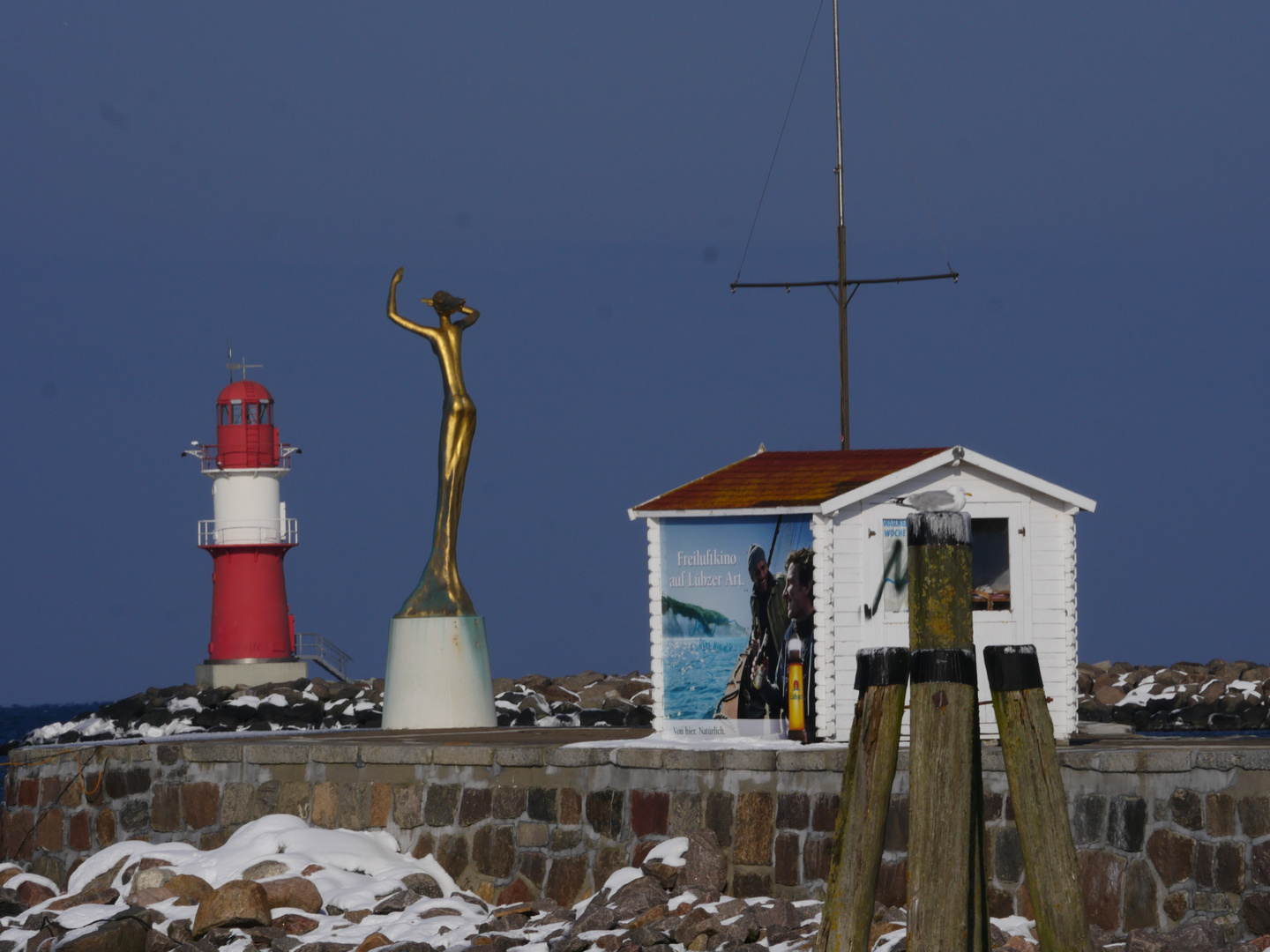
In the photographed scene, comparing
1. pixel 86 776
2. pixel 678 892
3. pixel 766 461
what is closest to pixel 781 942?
pixel 678 892

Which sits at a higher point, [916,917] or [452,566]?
[452,566]

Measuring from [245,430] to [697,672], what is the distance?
2162cm

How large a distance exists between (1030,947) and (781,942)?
1652 millimetres

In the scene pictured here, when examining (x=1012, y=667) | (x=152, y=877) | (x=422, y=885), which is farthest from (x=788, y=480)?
(x=1012, y=667)

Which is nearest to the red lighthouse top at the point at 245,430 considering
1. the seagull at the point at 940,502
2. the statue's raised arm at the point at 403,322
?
the statue's raised arm at the point at 403,322

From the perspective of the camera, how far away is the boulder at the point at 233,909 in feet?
42.9

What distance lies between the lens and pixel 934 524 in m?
7.35

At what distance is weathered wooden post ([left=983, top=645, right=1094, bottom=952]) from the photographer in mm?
7215

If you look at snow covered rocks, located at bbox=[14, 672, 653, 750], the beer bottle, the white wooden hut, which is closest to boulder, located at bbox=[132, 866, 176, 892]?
the white wooden hut

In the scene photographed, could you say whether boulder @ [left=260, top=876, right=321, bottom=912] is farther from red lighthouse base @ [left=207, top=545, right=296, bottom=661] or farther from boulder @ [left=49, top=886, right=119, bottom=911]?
red lighthouse base @ [left=207, top=545, right=296, bottom=661]

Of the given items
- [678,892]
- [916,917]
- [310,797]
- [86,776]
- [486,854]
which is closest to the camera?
[916,917]

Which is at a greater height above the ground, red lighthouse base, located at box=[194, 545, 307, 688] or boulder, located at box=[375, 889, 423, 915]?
red lighthouse base, located at box=[194, 545, 307, 688]

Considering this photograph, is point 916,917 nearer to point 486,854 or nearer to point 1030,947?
point 1030,947

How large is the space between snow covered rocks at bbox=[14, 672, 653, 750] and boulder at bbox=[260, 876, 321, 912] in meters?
13.3
